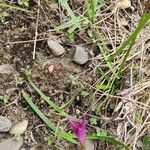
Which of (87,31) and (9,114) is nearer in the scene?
(9,114)

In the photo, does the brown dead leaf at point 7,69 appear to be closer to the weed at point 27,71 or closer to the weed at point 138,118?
the weed at point 27,71

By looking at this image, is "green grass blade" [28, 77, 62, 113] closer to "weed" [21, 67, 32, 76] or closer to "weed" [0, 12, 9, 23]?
"weed" [21, 67, 32, 76]

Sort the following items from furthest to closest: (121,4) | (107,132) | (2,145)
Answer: (121,4) < (107,132) < (2,145)

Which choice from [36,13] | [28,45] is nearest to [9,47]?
[28,45]

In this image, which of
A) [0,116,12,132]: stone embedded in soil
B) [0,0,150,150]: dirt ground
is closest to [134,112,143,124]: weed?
[0,0,150,150]: dirt ground

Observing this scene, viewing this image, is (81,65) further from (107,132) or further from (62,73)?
(107,132)

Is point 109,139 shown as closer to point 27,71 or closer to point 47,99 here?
point 47,99

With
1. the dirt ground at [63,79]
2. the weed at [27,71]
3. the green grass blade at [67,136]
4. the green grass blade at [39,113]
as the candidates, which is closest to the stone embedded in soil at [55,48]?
the dirt ground at [63,79]

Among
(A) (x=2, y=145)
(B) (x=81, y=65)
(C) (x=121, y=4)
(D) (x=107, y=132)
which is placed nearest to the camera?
(A) (x=2, y=145)
